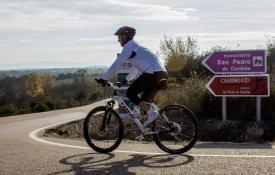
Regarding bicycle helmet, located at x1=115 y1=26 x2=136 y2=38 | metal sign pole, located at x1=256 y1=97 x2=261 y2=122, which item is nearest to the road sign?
→ metal sign pole, located at x1=256 y1=97 x2=261 y2=122

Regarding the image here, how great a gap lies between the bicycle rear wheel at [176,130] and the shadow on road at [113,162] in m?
0.31

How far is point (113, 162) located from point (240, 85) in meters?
5.89

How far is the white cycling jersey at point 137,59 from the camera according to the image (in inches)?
324

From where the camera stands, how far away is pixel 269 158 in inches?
301

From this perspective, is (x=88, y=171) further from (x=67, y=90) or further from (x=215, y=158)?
(x=67, y=90)

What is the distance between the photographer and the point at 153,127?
332 inches

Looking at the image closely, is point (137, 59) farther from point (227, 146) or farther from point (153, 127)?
point (227, 146)

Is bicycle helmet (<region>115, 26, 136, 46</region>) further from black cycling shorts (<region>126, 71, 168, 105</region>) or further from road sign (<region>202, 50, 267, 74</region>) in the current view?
road sign (<region>202, 50, 267, 74</region>)

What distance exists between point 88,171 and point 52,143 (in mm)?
2965

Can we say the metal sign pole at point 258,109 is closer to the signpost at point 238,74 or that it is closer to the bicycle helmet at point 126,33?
the signpost at point 238,74

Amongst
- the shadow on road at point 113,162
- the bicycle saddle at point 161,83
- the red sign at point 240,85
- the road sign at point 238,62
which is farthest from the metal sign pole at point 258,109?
the shadow on road at point 113,162

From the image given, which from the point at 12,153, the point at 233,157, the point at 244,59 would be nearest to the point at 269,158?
the point at 233,157

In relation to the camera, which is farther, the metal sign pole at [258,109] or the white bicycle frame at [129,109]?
A: the metal sign pole at [258,109]

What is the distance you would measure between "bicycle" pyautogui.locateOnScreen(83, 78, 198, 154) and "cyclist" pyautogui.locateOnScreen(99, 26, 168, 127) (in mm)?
138
